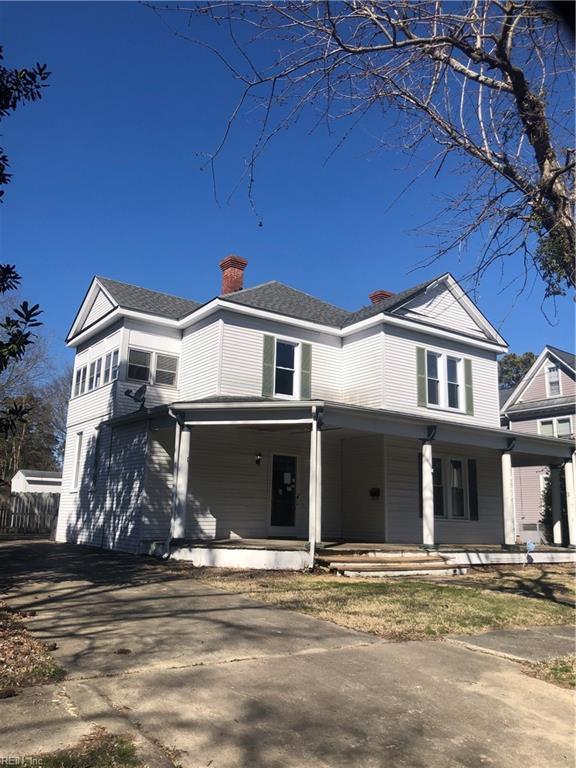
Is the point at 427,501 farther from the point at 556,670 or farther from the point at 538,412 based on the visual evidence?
the point at 538,412

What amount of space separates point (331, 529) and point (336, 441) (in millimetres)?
2409

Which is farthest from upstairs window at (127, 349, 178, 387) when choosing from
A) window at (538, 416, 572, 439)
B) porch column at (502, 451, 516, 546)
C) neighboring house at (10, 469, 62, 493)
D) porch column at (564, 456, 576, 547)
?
neighboring house at (10, 469, 62, 493)

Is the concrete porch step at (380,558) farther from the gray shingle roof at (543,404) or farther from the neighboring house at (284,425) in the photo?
the gray shingle roof at (543,404)

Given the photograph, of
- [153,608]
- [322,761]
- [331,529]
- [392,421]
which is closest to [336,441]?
[331,529]

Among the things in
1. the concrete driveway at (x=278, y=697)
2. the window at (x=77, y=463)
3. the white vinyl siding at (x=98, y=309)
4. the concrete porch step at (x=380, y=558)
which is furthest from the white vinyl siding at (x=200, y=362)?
the concrete driveway at (x=278, y=697)

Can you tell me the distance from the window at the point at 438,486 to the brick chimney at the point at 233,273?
791 centimetres

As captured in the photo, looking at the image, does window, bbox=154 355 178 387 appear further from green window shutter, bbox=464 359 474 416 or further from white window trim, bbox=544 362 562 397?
white window trim, bbox=544 362 562 397

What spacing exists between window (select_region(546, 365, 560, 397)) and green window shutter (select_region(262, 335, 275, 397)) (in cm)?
1731

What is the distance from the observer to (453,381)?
17.9 m

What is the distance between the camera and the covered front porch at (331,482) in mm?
12445

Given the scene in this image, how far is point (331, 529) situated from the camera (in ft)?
→ 54.3

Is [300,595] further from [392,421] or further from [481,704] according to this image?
[392,421]

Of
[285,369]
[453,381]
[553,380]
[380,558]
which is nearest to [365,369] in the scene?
[285,369]

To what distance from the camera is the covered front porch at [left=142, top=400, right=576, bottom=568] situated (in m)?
12.4
